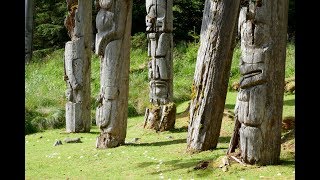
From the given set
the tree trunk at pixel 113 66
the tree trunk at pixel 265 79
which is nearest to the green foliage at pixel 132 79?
the tree trunk at pixel 113 66

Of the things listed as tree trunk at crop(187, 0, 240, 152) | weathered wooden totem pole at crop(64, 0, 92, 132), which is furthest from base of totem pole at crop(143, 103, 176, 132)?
tree trunk at crop(187, 0, 240, 152)

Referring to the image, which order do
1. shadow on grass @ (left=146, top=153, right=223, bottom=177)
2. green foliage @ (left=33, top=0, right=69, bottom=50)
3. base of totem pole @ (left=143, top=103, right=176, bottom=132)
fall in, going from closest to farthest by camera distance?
shadow on grass @ (left=146, top=153, right=223, bottom=177)
base of totem pole @ (left=143, top=103, right=176, bottom=132)
green foliage @ (left=33, top=0, right=69, bottom=50)

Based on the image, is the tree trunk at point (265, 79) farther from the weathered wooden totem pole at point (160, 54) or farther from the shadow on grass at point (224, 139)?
the weathered wooden totem pole at point (160, 54)

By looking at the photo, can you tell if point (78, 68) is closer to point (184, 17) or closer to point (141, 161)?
point (141, 161)

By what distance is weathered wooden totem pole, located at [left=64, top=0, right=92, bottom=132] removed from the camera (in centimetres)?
1130

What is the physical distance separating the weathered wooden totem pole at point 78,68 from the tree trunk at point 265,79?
6.48 meters

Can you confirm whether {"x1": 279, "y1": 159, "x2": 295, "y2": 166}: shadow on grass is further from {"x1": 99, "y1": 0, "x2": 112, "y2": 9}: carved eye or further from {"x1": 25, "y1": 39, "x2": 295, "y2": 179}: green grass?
{"x1": 99, "y1": 0, "x2": 112, "y2": 9}: carved eye

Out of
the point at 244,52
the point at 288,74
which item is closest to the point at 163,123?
the point at 244,52

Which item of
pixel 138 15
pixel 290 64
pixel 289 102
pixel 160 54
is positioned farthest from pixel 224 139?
pixel 138 15

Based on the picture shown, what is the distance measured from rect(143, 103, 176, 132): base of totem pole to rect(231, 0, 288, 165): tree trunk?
495 centimetres

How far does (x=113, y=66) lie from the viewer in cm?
834

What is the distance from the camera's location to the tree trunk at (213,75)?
699 cm
